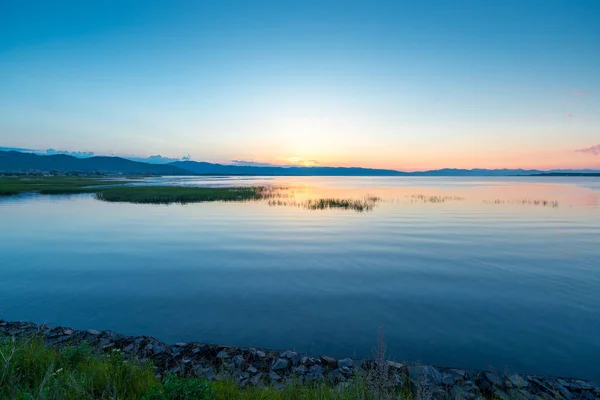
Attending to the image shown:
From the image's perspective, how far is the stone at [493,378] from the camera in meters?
7.22

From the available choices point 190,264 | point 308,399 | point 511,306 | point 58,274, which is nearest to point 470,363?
point 511,306

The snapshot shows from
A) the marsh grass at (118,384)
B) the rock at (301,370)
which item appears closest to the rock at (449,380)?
the marsh grass at (118,384)

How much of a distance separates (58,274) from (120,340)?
10.2 metres

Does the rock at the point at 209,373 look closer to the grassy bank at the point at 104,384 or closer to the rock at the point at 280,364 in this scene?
the grassy bank at the point at 104,384

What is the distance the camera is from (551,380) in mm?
7426

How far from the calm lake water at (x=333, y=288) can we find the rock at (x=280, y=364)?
1.46 metres

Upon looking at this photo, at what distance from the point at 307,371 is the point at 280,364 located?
0.76 m

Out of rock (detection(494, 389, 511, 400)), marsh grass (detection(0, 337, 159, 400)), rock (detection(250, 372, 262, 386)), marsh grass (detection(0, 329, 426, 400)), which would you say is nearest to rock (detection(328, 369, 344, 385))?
marsh grass (detection(0, 329, 426, 400))

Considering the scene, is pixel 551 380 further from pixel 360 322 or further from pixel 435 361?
pixel 360 322

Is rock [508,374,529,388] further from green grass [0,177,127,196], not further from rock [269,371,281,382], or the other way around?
green grass [0,177,127,196]

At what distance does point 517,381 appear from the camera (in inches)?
285

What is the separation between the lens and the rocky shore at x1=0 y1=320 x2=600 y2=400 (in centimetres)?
696

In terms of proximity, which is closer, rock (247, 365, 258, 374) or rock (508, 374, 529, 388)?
rock (508, 374, 529, 388)

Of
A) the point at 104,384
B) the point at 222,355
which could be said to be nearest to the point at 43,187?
the point at 222,355
